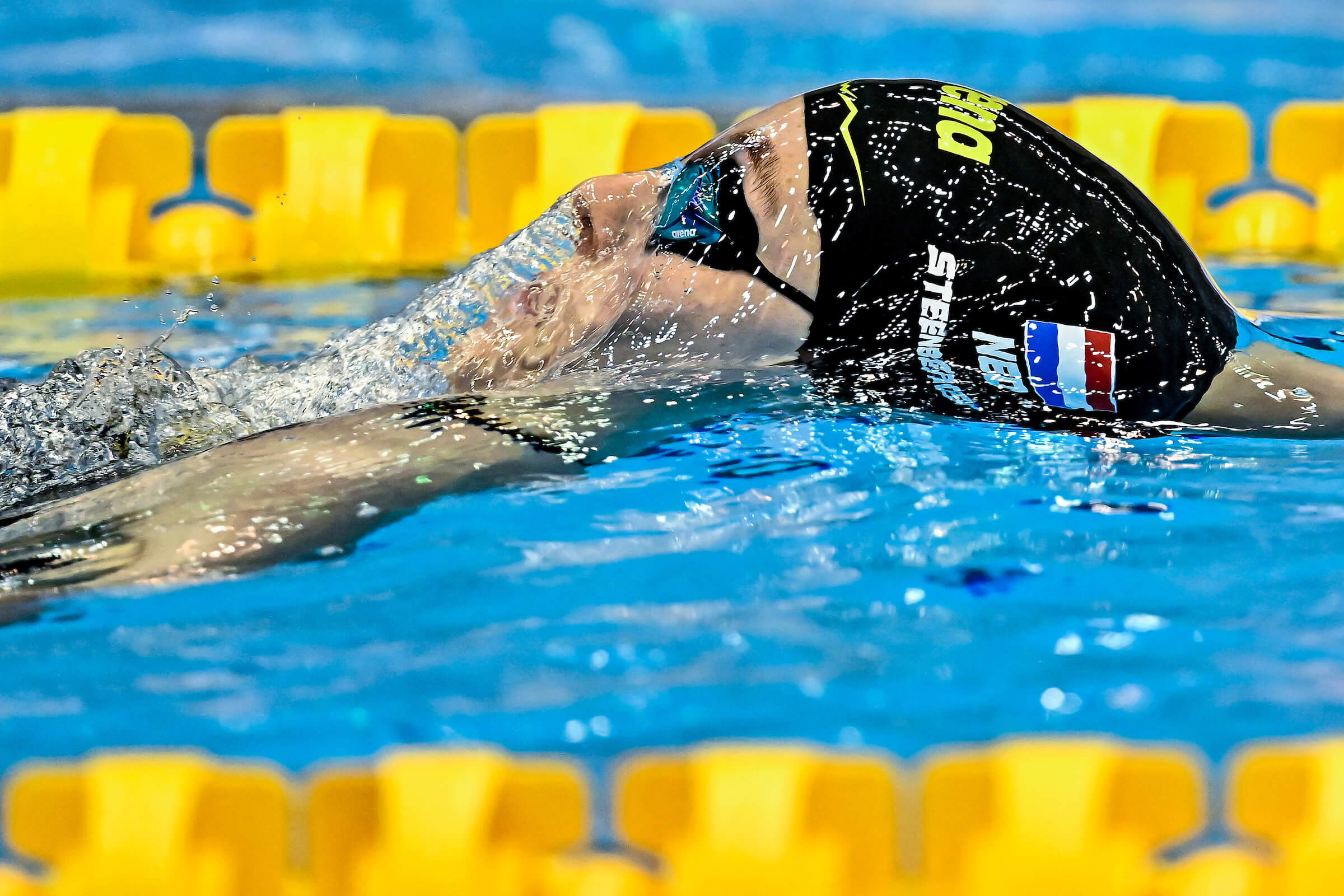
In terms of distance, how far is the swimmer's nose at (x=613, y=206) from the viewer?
6.81 feet

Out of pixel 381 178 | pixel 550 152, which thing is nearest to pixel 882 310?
pixel 550 152

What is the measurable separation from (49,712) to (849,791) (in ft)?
2.66

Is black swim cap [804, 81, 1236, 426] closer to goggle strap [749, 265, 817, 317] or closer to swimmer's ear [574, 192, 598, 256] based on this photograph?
goggle strap [749, 265, 817, 317]

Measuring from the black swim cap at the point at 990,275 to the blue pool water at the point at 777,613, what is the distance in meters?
0.09

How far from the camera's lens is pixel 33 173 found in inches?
155

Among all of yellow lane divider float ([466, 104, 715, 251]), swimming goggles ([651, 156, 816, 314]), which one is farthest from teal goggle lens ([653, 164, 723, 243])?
yellow lane divider float ([466, 104, 715, 251])

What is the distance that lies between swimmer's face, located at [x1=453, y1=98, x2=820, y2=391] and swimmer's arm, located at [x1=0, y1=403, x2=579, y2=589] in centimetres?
26

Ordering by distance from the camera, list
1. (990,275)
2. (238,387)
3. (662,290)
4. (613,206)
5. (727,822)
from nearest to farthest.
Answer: (727,822) < (990,275) < (662,290) < (613,206) < (238,387)

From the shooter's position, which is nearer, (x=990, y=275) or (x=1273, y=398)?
(x=990, y=275)

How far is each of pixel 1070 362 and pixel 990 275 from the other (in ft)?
0.54

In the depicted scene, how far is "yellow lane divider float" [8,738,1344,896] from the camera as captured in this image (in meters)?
1.26

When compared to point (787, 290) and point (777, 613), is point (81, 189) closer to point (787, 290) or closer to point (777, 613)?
point (787, 290)

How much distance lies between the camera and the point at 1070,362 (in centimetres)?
187

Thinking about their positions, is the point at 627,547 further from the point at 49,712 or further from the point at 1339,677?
the point at 1339,677
